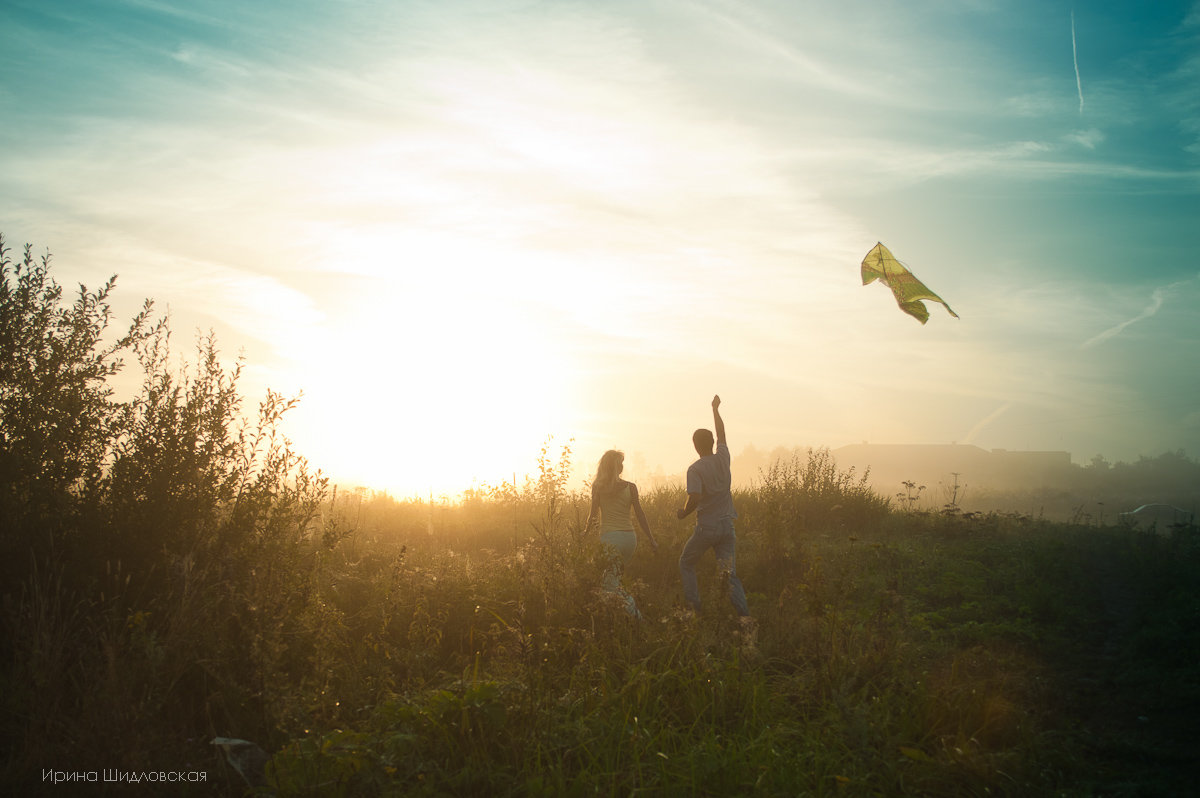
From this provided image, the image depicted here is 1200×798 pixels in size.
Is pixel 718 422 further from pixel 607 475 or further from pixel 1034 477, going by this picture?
pixel 1034 477

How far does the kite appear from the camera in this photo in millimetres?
6684

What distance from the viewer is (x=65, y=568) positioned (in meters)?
5.42

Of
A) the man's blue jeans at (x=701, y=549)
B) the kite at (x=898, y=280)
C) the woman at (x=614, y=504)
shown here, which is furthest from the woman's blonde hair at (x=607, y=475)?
the kite at (x=898, y=280)

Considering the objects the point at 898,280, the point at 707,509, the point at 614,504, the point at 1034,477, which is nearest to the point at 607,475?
the point at 614,504

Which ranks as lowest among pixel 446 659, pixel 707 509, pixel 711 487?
pixel 446 659

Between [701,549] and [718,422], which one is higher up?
[718,422]

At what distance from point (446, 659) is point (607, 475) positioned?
3145 millimetres

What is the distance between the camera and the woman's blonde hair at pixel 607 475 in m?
8.39

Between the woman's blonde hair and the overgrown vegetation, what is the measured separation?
1.45 meters

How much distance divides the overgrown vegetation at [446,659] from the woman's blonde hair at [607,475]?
4.74ft

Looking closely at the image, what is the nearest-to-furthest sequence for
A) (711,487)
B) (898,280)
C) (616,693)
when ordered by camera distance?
(616,693)
(898,280)
(711,487)

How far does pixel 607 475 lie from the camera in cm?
841

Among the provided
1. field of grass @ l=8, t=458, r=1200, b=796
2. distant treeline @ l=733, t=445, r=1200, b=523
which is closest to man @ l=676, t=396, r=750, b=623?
A: field of grass @ l=8, t=458, r=1200, b=796

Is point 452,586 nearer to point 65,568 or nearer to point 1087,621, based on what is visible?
point 65,568
